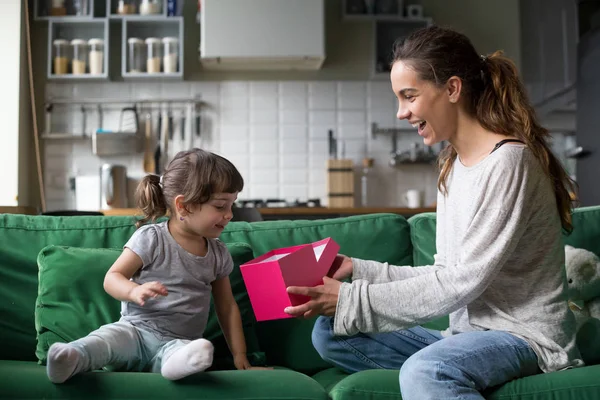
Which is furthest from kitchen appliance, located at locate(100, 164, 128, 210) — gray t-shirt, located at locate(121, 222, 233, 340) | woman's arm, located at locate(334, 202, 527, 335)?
woman's arm, located at locate(334, 202, 527, 335)

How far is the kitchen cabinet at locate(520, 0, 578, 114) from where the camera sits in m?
5.13

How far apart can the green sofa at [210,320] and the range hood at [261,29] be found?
114 inches

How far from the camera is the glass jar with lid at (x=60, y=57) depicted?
16.4 feet

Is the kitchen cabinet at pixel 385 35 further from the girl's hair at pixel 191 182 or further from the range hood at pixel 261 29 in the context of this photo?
the girl's hair at pixel 191 182

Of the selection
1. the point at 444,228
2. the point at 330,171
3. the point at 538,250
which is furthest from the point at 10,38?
the point at 538,250

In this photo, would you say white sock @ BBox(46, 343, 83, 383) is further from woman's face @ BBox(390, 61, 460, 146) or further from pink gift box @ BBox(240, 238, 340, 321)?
woman's face @ BBox(390, 61, 460, 146)

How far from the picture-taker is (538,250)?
163cm

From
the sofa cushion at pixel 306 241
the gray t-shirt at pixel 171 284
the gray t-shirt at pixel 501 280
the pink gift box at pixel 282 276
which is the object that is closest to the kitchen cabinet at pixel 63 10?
the sofa cushion at pixel 306 241

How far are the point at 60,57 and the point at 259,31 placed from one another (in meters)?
1.39

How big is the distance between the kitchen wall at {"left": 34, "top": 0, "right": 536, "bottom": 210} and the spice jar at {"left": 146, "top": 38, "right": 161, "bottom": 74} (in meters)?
0.28

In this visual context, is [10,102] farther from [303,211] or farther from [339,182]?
[339,182]

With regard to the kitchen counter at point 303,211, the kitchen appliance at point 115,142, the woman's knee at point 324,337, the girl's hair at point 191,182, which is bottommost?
the woman's knee at point 324,337

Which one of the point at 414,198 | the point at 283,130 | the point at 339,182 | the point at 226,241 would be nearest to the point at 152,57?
the point at 283,130

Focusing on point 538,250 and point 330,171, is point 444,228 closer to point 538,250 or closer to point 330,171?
point 538,250
